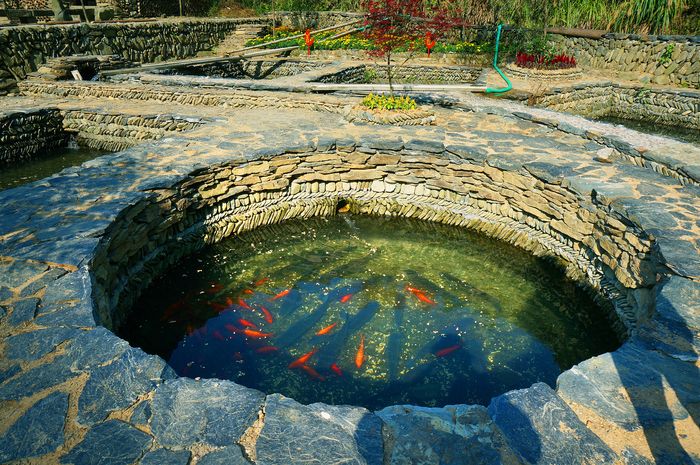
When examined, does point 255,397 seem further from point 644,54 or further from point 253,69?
point 253,69

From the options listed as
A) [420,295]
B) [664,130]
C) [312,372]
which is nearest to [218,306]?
[312,372]

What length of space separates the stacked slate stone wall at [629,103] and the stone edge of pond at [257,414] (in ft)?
35.1

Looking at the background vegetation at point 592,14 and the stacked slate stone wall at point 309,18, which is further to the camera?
the stacked slate stone wall at point 309,18

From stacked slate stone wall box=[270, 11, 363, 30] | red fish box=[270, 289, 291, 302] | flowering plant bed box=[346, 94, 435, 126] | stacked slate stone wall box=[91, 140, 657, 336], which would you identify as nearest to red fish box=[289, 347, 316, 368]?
red fish box=[270, 289, 291, 302]

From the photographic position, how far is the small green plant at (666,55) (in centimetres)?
1419

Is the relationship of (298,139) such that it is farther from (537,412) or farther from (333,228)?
(537,412)

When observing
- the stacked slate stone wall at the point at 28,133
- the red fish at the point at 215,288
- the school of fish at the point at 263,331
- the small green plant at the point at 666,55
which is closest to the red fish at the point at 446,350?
the school of fish at the point at 263,331

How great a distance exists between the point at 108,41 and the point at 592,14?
18.1 meters

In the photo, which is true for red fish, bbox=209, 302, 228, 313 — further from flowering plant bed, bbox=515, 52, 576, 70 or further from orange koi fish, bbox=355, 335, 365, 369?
flowering plant bed, bbox=515, 52, 576, 70

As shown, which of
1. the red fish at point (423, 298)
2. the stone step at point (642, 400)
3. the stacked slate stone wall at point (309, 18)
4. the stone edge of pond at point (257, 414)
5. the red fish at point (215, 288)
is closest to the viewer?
the stone edge of pond at point (257, 414)

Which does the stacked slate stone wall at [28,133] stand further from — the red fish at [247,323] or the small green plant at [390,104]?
the red fish at [247,323]

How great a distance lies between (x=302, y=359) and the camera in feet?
14.5

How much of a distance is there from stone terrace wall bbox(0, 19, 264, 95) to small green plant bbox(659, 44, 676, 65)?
60.6 feet

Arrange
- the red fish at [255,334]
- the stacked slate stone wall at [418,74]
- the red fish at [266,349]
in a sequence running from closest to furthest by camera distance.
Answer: the red fish at [266,349]
the red fish at [255,334]
the stacked slate stone wall at [418,74]
